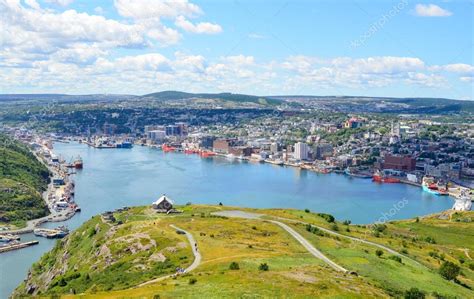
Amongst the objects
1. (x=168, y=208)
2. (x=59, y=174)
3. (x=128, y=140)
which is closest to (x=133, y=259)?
(x=168, y=208)

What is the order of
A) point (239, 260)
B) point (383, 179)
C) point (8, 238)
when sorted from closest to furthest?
1. point (239, 260)
2. point (8, 238)
3. point (383, 179)

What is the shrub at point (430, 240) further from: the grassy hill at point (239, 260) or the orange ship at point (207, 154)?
the orange ship at point (207, 154)

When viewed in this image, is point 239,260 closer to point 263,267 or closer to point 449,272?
Answer: point 263,267

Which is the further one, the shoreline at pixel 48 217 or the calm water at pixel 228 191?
the calm water at pixel 228 191

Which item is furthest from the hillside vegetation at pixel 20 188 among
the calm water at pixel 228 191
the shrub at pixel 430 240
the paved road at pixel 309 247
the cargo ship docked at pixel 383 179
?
the cargo ship docked at pixel 383 179

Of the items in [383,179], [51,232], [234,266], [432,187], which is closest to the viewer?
[234,266]

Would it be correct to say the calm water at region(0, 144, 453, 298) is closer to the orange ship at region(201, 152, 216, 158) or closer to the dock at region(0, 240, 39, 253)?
the dock at region(0, 240, 39, 253)

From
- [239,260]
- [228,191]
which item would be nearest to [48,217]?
[228,191]

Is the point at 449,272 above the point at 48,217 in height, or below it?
above
